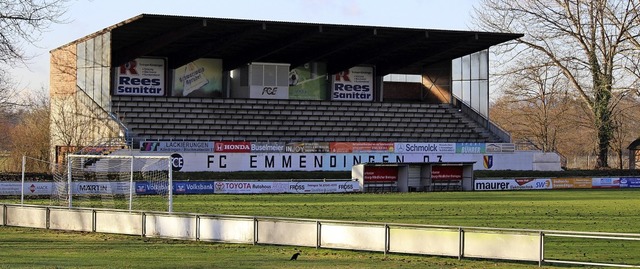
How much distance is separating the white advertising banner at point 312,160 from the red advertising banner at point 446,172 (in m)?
6.35

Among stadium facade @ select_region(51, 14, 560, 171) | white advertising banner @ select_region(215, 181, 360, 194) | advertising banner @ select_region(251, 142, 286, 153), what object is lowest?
white advertising banner @ select_region(215, 181, 360, 194)

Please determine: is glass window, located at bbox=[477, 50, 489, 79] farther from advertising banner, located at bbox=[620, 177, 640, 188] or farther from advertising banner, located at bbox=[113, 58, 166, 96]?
advertising banner, located at bbox=[113, 58, 166, 96]

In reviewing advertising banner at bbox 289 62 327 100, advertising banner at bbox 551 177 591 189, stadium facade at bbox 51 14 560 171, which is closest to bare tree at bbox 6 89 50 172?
stadium facade at bbox 51 14 560 171

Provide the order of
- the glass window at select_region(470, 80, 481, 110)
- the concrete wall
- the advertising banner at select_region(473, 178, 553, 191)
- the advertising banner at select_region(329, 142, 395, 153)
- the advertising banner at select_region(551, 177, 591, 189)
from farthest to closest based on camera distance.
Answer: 1. the glass window at select_region(470, 80, 481, 110)
2. the advertising banner at select_region(551, 177, 591, 189)
3. the advertising banner at select_region(329, 142, 395, 153)
4. the advertising banner at select_region(473, 178, 553, 191)
5. the concrete wall

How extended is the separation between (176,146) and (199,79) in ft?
34.6

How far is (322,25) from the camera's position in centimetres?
6375

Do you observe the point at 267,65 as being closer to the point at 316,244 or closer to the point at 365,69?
the point at 365,69

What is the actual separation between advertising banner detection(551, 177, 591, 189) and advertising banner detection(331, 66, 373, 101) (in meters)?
15.9

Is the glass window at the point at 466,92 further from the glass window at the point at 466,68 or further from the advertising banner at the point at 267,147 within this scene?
the advertising banner at the point at 267,147

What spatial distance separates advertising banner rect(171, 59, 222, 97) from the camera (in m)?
70.3

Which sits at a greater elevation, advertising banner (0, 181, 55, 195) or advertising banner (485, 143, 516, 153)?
advertising banner (485, 143, 516, 153)

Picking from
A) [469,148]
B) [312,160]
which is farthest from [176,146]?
[469,148]

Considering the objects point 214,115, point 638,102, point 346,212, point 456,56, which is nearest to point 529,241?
point 346,212

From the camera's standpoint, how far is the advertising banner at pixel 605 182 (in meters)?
67.7
